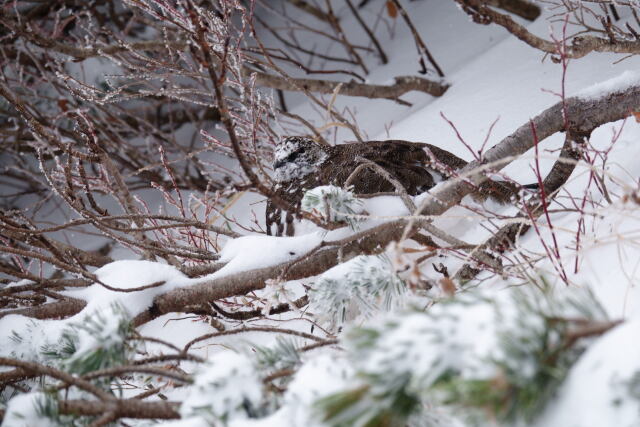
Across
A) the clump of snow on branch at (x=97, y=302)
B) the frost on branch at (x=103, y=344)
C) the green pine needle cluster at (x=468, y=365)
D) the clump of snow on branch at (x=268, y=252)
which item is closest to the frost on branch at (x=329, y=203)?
the clump of snow on branch at (x=268, y=252)

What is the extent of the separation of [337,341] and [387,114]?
2.09 metres

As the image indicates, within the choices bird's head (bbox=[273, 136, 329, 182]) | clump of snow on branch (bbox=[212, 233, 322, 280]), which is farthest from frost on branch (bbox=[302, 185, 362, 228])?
bird's head (bbox=[273, 136, 329, 182])

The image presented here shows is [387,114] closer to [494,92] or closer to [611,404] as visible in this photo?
[494,92]

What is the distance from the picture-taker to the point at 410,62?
10.0ft

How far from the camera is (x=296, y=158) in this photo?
1.94 metres

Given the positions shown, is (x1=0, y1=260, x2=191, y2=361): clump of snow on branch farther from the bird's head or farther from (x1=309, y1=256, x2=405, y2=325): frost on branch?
the bird's head

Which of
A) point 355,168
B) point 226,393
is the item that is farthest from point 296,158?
point 226,393

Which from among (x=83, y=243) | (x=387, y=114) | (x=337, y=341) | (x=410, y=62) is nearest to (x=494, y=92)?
(x=387, y=114)

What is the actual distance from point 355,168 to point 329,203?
2.00 ft

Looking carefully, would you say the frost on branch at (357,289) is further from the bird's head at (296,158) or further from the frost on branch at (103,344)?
the bird's head at (296,158)

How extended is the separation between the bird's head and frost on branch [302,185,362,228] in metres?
0.80

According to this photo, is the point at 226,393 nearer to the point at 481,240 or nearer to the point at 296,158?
the point at 481,240

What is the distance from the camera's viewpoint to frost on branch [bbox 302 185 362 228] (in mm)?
1107

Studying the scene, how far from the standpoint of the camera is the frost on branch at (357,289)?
3.15ft
